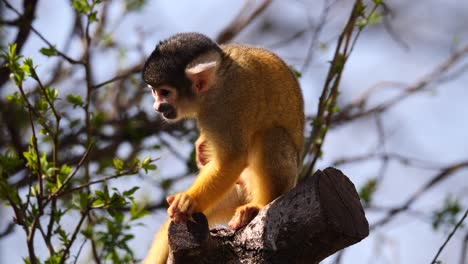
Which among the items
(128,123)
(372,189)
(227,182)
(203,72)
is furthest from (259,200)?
(128,123)

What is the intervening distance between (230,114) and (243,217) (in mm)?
606

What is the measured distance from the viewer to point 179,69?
347cm

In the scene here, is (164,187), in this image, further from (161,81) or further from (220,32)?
(161,81)

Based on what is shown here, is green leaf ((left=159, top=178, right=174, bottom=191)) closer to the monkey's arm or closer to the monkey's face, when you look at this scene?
the monkey's face

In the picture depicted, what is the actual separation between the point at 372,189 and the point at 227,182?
1631 millimetres

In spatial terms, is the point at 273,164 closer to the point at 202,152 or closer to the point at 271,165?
the point at 271,165

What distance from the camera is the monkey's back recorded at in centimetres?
344

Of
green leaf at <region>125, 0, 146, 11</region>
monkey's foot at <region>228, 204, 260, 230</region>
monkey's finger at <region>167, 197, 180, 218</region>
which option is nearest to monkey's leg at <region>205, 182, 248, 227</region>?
monkey's foot at <region>228, 204, 260, 230</region>

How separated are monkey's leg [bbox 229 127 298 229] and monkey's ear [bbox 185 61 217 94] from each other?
Result: 14.6 inches

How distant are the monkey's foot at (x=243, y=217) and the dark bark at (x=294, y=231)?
18 cm

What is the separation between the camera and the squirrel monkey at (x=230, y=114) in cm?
327

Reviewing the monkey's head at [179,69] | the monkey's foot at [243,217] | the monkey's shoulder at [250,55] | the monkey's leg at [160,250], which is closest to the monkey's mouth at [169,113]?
the monkey's head at [179,69]

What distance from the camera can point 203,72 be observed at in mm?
3430

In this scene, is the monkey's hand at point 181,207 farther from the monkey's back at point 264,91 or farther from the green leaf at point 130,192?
the monkey's back at point 264,91
